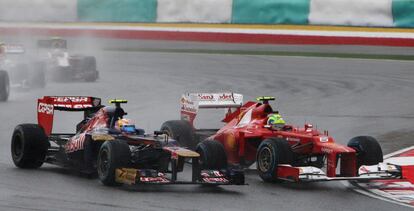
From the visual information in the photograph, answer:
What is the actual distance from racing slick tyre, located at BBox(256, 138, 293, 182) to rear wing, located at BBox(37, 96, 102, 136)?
8.85ft

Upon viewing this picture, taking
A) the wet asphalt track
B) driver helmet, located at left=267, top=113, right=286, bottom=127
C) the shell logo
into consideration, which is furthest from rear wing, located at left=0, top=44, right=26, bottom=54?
driver helmet, located at left=267, top=113, right=286, bottom=127

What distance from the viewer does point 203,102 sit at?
1575 centimetres

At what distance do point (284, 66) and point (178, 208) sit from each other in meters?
18.2

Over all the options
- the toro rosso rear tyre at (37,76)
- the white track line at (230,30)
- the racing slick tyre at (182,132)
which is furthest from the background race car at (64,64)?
the racing slick tyre at (182,132)

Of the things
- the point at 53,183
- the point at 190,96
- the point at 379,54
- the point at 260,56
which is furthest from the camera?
the point at 260,56

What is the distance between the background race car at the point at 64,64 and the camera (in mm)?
28703

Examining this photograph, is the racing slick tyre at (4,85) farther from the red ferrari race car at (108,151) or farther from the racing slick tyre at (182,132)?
the racing slick tyre at (182,132)

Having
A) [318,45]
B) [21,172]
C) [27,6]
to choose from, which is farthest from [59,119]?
[27,6]

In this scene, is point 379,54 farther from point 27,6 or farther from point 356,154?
point 356,154

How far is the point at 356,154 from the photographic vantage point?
13.1m

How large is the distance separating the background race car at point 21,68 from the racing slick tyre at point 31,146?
1236 cm

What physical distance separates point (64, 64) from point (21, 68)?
9.13 feet

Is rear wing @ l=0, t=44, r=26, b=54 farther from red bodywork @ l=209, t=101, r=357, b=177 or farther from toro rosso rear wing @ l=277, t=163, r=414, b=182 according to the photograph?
toro rosso rear wing @ l=277, t=163, r=414, b=182

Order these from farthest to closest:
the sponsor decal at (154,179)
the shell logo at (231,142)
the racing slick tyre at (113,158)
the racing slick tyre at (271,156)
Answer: the shell logo at (231,142), the racing slick tyre at (271,156), the racing slick tyre at (113,158), the sponsor decal at (154,179)
